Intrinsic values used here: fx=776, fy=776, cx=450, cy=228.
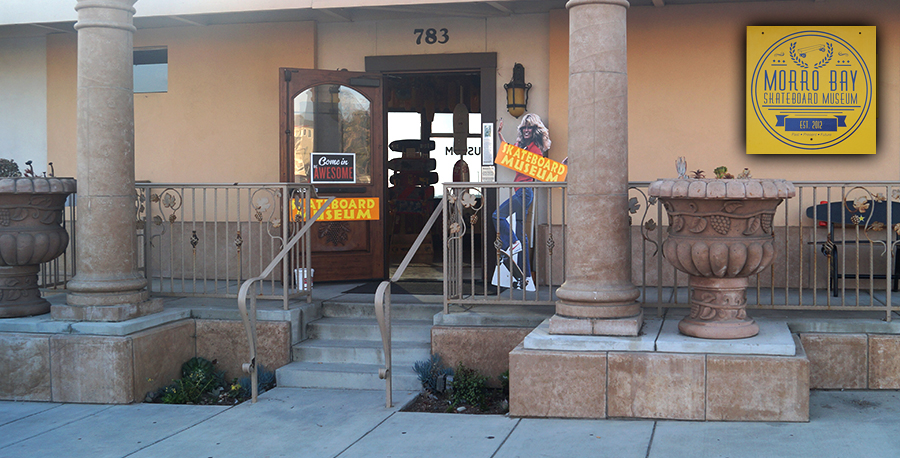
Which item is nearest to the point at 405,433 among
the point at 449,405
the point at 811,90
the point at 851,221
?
the point at 449,405

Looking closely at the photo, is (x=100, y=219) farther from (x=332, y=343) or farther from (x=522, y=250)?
(x=522, y=250)

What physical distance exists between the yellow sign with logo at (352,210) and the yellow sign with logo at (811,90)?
356cm

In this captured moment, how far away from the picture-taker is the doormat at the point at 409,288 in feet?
23.5

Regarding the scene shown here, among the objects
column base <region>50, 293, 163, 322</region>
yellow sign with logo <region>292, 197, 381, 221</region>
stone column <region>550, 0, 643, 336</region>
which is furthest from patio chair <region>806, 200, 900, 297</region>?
column base <region>50, 293, 163, 322</region>

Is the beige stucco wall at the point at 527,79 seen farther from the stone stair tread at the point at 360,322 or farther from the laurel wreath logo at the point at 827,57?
the stone stair tread at the point at 360,322

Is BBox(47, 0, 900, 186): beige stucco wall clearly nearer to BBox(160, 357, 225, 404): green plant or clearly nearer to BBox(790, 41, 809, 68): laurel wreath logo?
BBox(790, 41, 809, 68): laurel wreath logo

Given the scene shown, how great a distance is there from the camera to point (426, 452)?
4188 mm

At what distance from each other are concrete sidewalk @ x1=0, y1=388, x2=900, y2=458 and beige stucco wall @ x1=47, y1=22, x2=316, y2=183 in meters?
3.45

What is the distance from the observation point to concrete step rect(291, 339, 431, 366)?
19.1 feet

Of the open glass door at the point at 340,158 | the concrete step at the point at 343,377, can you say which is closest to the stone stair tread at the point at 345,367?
the concrete step at the point at 343,377

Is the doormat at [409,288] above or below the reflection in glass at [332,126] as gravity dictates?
below

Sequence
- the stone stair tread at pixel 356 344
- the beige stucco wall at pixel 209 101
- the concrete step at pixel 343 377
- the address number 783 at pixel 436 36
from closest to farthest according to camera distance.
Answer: the concrete step at pixel 343 377 < the stone stair tread at pixel 356 344 < the address number 783 at pixel 436 36 < the beige stucco wall at pixel 209 101

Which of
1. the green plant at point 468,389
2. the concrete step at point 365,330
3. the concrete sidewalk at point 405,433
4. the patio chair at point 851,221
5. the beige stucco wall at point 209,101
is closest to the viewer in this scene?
the concrete sidewalk at point 405,433

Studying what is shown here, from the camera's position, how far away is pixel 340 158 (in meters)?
7.63
